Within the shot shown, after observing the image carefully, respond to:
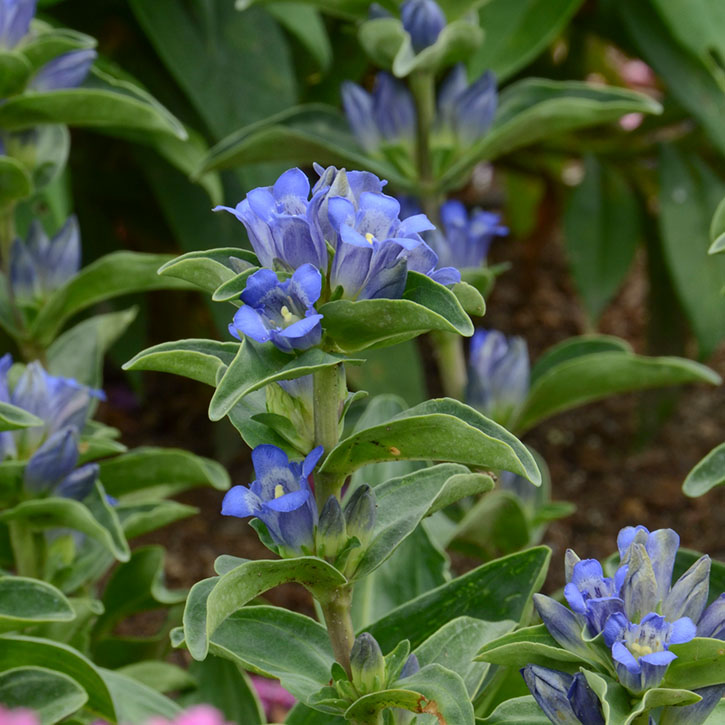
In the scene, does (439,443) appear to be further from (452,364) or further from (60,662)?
Result: (452,364)

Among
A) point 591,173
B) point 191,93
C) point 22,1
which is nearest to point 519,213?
point 591,173

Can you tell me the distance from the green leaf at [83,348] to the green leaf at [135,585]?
0.15m

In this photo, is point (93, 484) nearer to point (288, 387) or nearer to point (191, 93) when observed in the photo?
point (288, 387)

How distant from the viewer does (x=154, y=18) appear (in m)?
1.22

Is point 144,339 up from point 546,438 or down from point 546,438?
up

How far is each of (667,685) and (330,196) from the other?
0.87 feet

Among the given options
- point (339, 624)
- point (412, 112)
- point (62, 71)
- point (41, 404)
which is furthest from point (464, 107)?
point (339, 624)

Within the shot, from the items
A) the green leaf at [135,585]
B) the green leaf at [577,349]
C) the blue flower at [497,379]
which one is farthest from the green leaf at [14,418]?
the green leaf at [577,349]

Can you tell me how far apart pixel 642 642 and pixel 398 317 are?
177 mm

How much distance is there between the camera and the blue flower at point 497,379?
1.00 metres

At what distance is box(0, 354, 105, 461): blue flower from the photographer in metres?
0.77

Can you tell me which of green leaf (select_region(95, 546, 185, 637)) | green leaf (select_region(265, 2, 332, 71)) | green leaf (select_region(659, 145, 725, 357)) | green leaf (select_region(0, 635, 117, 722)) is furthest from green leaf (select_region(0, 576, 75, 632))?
green leaf (select_region(659, 145, 725, 357))

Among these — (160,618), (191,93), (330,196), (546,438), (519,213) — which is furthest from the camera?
(519,213)

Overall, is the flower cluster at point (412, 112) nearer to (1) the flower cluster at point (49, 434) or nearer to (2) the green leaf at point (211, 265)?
(1) the flower cluster at point (49, 434)
